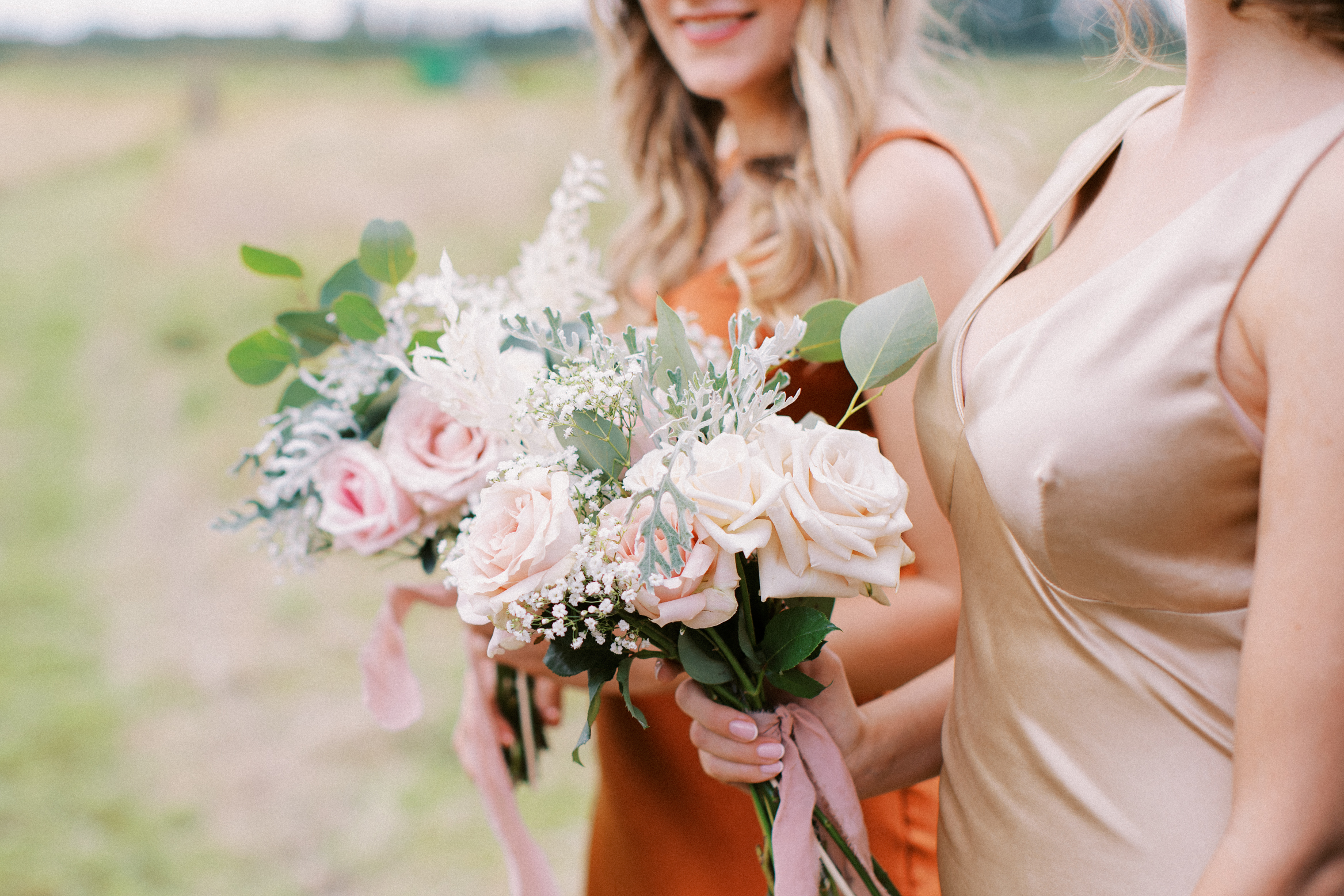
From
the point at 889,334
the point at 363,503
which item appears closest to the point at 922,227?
the point at 889,334

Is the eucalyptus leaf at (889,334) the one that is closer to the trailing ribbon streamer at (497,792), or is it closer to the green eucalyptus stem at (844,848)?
the green eucalyptus stem at (844,848)

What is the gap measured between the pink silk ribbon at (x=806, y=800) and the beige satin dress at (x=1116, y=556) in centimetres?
13

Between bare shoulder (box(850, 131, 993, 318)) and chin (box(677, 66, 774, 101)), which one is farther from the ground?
chin (box(677, 66, 774, 101))

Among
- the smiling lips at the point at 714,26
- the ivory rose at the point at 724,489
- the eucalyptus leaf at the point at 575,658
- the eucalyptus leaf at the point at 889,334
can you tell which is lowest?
the eucalyptus leaf at the point at 575,658

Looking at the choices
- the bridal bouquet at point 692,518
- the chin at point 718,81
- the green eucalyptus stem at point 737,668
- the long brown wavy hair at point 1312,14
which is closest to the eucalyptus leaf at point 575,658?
the bridal bouquet at point 692,518

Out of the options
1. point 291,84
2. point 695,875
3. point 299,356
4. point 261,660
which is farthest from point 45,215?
point 695,875

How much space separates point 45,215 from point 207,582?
11.8 feet

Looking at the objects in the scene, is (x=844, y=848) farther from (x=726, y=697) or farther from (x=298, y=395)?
(x=298, y=395)

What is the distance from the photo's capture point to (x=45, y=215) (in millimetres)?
7352

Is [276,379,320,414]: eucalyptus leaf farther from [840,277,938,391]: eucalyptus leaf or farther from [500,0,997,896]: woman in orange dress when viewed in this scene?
[840,277,938,391]: eucalyptus leaf

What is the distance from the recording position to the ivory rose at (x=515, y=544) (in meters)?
0.92

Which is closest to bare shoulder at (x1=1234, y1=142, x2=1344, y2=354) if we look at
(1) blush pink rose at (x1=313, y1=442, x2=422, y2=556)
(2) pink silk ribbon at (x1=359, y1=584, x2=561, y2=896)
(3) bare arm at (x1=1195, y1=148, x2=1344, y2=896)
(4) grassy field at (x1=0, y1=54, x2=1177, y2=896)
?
(3) bare arm at (x1=1195, y1=148, x2=1344, y2=896)

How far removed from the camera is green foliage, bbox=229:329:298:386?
1475mm

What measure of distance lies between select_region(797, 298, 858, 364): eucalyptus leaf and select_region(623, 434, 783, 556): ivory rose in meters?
0.27
